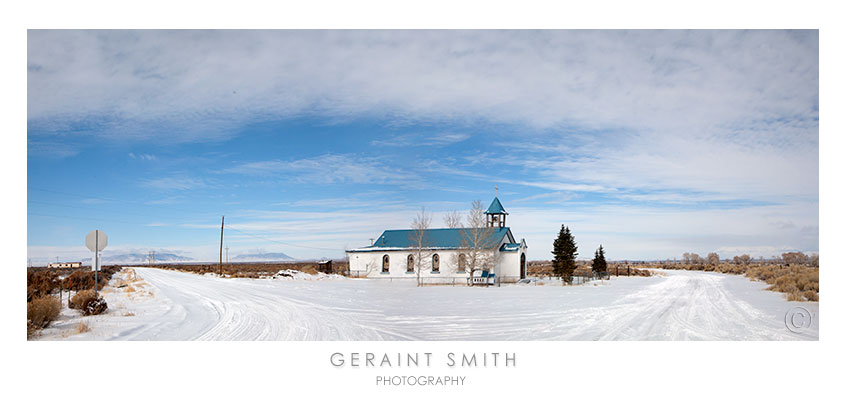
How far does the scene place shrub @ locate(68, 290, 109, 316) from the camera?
8141mm

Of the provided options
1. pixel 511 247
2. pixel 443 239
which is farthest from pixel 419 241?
pixel 511 247

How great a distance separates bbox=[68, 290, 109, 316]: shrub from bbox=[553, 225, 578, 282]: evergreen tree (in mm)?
16649

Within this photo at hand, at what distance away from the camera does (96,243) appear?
7.55m

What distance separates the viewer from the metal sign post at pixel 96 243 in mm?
7449

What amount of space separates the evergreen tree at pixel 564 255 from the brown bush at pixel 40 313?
17447 millimetres

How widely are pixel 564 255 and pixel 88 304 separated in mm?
17487
